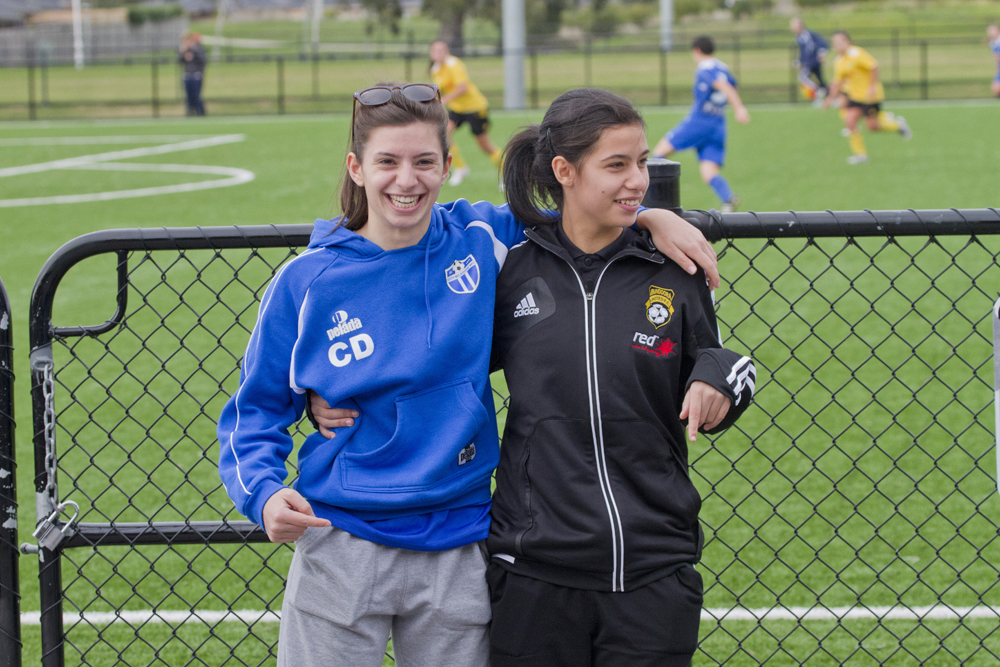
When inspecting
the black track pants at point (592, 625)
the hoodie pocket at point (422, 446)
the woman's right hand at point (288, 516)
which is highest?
the hoodie pocket at point (422, 446)

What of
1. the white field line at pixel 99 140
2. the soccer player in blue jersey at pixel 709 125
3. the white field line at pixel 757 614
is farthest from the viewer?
the white field line at pixel 99 140

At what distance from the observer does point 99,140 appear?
21.0m

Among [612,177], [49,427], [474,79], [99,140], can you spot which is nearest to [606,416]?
[612,177]

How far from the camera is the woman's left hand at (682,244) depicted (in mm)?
2145

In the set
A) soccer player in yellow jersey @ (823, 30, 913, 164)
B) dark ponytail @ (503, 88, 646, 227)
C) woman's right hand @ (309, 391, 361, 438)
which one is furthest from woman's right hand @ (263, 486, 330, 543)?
soccer player in yellow jersey @ (823, 30, 913, 164)

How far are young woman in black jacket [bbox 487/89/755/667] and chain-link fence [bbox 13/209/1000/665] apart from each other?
0.40 metres

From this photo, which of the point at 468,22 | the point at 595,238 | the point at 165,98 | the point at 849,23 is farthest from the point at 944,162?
the point at 468,22

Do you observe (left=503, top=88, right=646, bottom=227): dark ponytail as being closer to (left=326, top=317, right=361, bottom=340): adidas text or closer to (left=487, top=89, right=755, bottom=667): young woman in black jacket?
(left=487, top=89, right=755, bottom=667): young woman in black jacket

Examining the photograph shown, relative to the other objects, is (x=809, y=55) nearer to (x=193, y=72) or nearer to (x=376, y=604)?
(x=193, y=72)

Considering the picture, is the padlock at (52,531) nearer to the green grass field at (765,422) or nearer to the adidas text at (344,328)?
the green grass field at (765,422)

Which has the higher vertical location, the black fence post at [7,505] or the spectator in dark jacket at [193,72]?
the spectator in dark jacket at [193,72]

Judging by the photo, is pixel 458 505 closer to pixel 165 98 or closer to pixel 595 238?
pixel 595 238

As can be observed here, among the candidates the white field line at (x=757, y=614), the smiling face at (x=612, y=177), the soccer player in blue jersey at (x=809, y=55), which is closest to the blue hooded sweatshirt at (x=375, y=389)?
the smiling face at (x=612, y=177)

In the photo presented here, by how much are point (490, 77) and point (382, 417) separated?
35.5 meters
